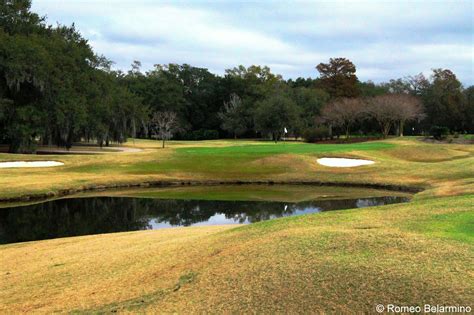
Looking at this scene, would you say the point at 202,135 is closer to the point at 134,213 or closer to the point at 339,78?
the point at 339,78

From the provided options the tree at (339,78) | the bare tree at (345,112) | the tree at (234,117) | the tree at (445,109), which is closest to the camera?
the bare tree at (345,112)

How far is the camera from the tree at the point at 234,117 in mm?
102125

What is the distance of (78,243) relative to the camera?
1397cm

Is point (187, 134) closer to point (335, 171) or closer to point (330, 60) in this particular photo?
point (330, 60)

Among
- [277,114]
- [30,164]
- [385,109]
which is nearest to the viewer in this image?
[30,164]

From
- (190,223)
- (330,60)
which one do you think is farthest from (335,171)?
(330,60)

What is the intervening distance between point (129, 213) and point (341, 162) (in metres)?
20.6

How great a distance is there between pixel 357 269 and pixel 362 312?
3.90 feet

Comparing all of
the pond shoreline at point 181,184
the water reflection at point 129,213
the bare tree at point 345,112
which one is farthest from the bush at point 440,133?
the water reflection at point 129,213

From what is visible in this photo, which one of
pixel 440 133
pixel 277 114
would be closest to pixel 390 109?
pixel 440 133

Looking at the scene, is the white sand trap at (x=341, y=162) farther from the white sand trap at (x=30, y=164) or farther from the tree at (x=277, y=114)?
the tree at (x=277, y=114)

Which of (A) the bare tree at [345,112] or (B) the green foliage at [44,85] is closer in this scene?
(B) the green foliage at [44,85]

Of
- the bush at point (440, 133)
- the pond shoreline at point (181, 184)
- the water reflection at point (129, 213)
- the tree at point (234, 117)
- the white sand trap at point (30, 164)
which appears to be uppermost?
the tree at point (234, 117)

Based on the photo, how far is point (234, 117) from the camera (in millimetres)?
103562
